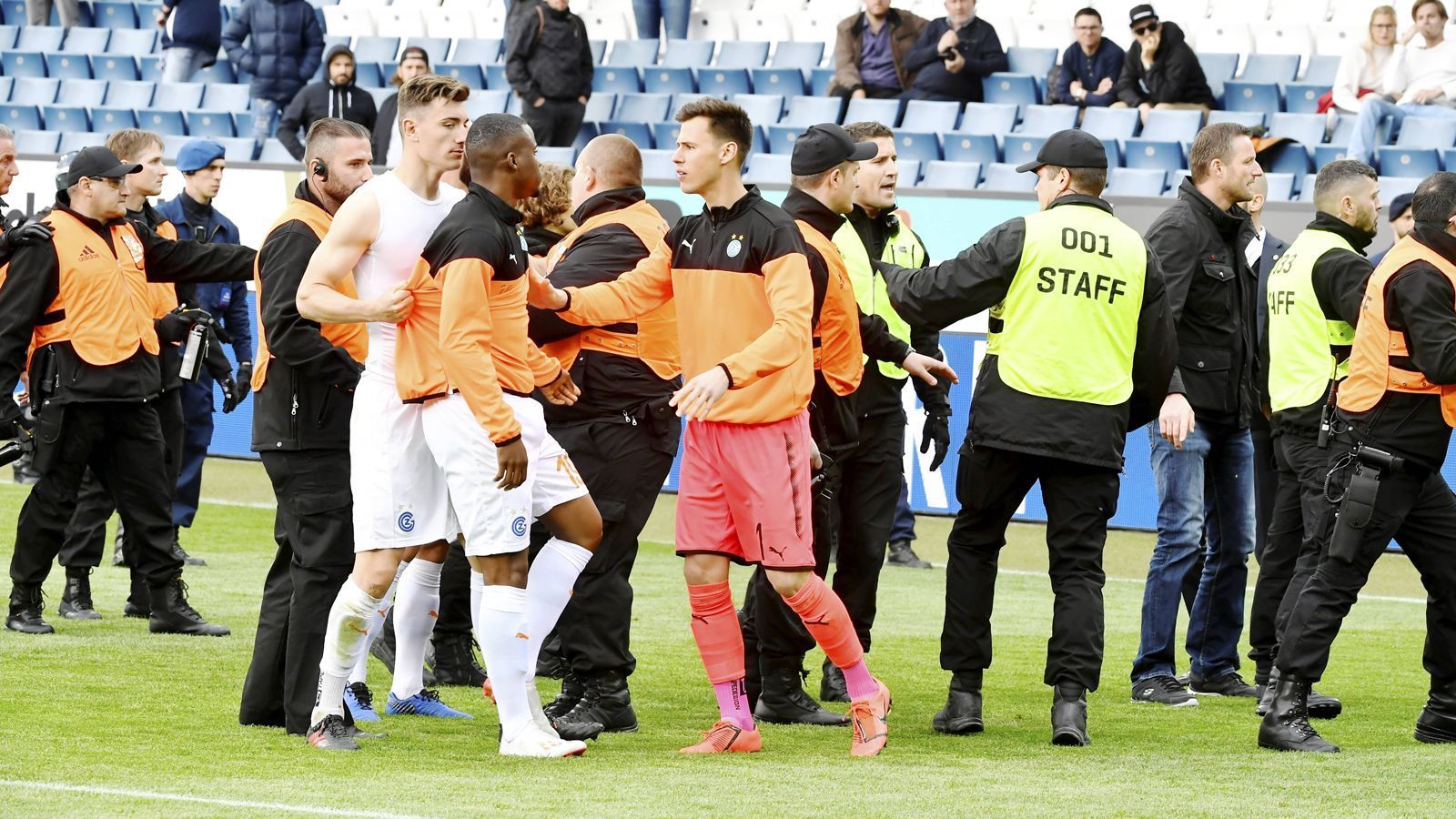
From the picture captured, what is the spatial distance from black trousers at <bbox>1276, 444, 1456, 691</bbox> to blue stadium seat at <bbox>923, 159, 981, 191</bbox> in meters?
8.83

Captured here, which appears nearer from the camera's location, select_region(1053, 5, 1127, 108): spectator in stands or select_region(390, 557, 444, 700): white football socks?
select_region(390, 557, 444, 700): white football socks

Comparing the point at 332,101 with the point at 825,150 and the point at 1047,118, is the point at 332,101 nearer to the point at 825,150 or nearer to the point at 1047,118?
the point at 1047,118

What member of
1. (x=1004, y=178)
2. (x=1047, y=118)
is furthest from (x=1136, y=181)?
(x=1047, y=118)

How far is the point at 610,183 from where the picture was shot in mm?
6781

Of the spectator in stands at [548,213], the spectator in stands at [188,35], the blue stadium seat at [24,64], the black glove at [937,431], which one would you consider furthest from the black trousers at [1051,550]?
the blue stadium seat at [24,64]

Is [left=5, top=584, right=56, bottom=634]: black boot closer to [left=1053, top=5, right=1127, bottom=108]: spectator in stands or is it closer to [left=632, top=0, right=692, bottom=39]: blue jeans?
[left=1053, top=5, right=1127, bottom=108]: spectator in stands

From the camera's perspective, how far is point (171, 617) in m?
8.55

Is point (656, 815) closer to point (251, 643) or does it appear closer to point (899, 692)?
point (899, 692)

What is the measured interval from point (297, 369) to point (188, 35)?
14582mm

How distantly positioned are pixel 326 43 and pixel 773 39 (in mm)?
5229

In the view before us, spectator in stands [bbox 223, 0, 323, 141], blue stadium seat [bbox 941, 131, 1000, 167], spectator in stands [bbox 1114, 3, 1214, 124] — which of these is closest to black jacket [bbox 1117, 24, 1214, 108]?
spectator in stands [bbox 1114, 3, 1214, 124]

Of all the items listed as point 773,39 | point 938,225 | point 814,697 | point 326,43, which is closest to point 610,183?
point 814,697

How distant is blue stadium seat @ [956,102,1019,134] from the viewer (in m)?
15.9

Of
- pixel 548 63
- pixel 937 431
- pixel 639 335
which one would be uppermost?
pixel 548 63
